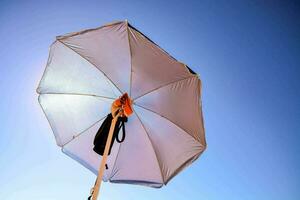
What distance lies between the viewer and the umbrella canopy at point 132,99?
3.55m

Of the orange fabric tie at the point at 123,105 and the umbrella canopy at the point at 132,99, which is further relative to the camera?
the umbrella canopy at the point at 132,99

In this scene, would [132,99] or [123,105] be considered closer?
[123,105]

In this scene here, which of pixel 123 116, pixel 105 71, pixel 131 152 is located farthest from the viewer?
pixel 131 152

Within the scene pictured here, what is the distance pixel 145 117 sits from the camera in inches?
152

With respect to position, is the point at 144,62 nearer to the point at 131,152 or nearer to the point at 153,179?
the point at 131,152

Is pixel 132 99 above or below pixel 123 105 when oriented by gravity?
above

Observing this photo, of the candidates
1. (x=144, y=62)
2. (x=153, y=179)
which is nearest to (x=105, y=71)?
(x=144, y=62)

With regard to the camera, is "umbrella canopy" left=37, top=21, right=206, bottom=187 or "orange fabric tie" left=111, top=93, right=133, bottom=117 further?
"umbrella canopy" left=37, top=21, right=206, bottom=187

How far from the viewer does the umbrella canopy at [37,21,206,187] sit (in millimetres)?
3549

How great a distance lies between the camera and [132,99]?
3.74m

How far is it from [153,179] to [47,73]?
239 centimetres

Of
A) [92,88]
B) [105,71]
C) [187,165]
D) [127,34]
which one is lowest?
[187,165]

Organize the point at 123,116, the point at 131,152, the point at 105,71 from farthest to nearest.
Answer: the point at 131,152, the point at 105,71, the point at 123,116

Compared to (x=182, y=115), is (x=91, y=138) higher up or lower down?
lower down
